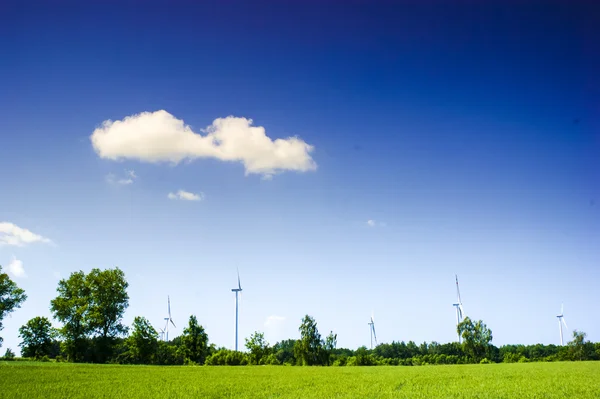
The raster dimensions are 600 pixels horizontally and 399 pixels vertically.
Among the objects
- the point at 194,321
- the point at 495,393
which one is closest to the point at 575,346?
the point at 194,321

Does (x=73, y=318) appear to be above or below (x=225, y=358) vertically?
above

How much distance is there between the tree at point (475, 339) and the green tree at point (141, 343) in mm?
100355

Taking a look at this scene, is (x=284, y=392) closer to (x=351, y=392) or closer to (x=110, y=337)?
(x=351, y=392)

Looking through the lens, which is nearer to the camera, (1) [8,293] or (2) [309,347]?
(1) [8,293]

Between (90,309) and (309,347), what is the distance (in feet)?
233

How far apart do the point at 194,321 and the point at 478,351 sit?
95.1 m

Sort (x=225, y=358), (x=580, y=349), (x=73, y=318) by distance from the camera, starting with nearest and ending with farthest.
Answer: (x=73, y=318)
(x=225, y=358)
(x=580, y=349)

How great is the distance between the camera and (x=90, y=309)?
80062 millimetres

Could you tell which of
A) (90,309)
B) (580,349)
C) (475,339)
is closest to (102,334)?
(90,309)

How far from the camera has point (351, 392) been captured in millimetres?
32938

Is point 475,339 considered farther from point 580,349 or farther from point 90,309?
point 90,309

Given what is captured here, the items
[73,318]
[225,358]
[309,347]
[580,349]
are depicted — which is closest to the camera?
[73,318]

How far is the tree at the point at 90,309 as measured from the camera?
79500 mm

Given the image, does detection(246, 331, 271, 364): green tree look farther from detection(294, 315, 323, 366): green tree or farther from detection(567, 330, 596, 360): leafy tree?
detection(567, 330, 596, 360): leafy tree
